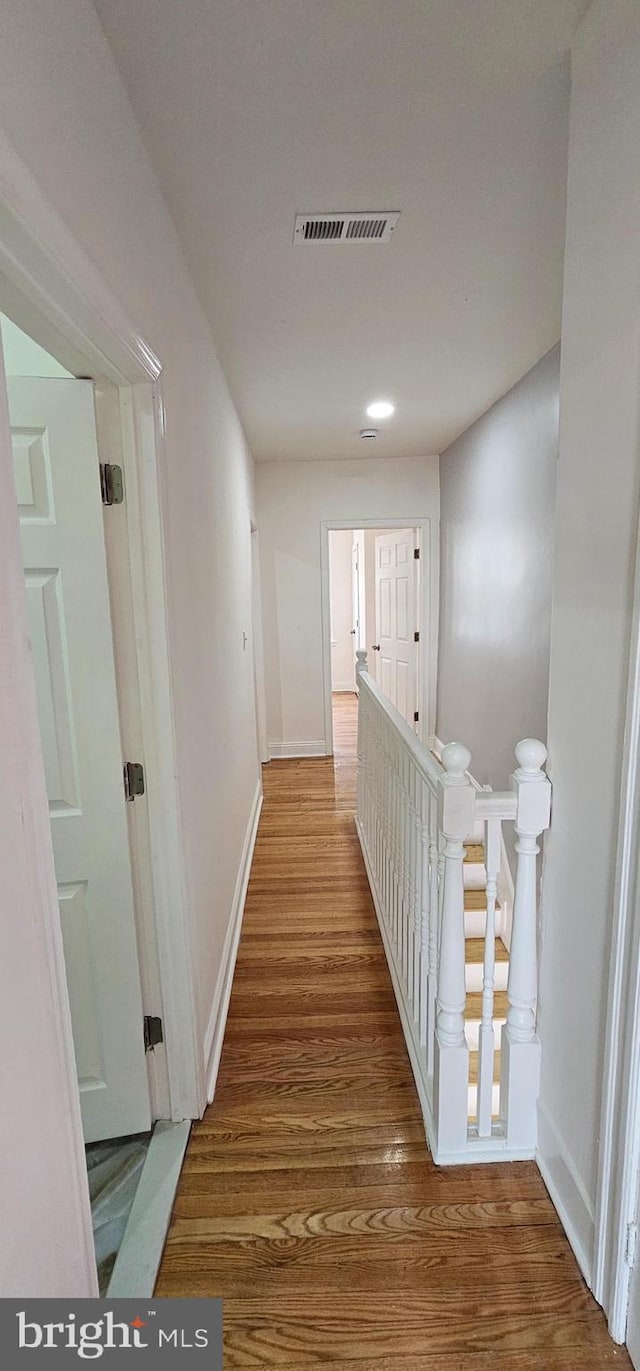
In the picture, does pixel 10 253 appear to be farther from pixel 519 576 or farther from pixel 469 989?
pixel 469 989

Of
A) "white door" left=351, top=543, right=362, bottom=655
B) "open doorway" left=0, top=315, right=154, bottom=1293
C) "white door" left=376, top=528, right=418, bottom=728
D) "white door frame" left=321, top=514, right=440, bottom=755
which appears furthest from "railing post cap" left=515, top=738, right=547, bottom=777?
"white door" left=351, top=543, right=362, bottom=655

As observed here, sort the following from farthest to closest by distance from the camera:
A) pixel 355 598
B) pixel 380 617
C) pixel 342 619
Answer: pixel 342 619
pixel 355 598
pixel 380 617

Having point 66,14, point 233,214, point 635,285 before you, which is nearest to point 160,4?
point 66,14

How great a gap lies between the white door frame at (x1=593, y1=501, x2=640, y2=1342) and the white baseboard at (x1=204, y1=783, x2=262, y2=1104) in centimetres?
102

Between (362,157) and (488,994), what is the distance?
203cm

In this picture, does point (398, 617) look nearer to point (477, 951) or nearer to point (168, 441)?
point (477, 951)

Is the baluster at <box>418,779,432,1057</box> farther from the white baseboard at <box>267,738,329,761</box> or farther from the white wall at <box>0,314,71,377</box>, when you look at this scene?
the white baseboard at <box>267,738,329,761</box>

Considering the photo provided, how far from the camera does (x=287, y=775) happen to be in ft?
15.3

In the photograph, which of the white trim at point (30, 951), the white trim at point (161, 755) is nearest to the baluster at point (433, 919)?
the white trim at point (161, 755)

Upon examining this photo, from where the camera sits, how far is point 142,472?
1.33 metres

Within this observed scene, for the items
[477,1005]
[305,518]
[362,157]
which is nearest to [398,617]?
[305,518]

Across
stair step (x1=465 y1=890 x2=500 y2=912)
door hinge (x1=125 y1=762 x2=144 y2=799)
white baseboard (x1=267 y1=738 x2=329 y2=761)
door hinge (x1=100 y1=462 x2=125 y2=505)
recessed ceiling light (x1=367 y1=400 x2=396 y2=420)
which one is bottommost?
stair step (x1=465 y1=890 x2=500 y2=912)

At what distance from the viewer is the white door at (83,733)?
1.27 meters

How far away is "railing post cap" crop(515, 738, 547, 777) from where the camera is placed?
1.31 metres
